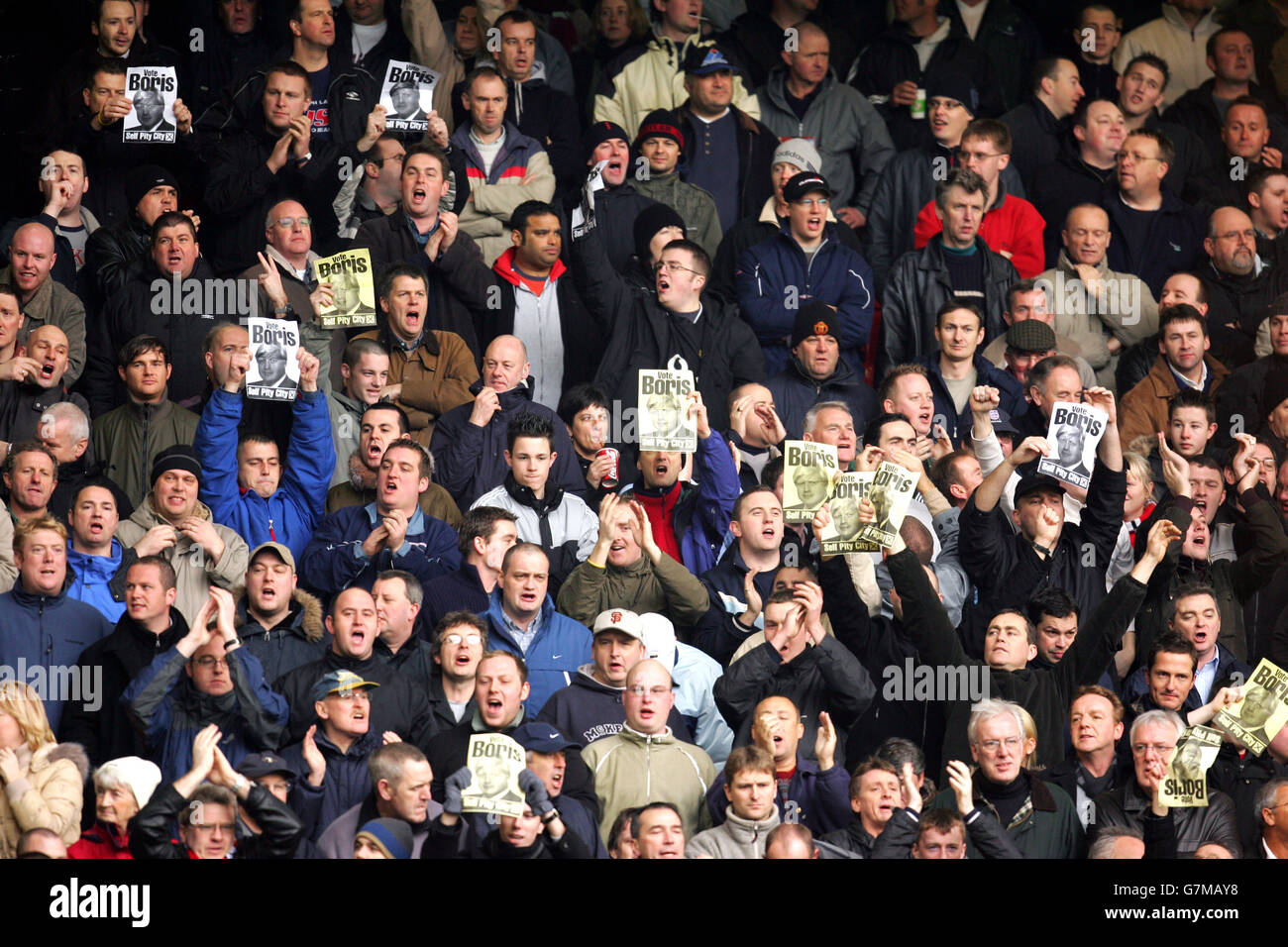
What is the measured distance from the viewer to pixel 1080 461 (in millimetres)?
11227

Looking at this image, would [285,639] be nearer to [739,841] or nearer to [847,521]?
[739,841]

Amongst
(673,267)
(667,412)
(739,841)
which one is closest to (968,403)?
(673,267)

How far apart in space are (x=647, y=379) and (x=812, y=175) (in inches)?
77.1

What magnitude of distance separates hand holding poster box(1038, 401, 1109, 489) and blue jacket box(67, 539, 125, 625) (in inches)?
164

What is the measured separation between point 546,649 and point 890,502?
1.61m

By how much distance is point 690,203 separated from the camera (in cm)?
1288

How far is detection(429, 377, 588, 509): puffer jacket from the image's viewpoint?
11633mm

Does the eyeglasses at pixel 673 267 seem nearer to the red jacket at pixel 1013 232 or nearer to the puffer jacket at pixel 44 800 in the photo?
the red jacket at pixel 1013 232

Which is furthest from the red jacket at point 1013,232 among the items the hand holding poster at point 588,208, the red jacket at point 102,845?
the red jacket at point 102,845

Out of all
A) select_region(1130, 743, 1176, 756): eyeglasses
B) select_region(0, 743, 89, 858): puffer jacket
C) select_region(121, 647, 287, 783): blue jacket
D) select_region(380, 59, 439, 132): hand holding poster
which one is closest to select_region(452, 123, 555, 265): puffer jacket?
select_region(380, 59, 439, 132): hand holding poster

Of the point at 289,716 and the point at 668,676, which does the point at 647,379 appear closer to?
the point at 668,676

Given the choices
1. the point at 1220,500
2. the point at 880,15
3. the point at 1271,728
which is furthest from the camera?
the point at 880,15

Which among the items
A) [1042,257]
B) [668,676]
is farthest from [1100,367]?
[668,676]

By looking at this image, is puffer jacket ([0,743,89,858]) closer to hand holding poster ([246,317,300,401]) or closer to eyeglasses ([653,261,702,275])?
hand holding poster ([246,317,300,401])
